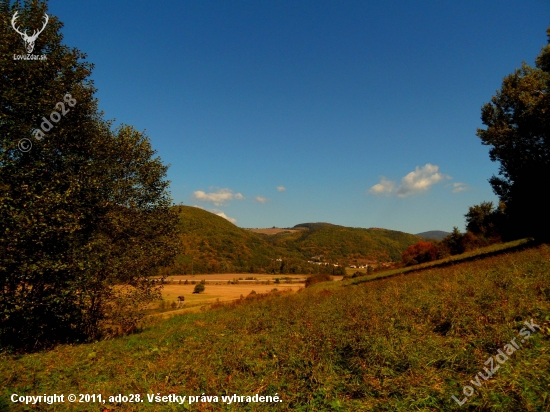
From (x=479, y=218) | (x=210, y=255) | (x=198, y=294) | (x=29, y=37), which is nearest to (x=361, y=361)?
(x=29, y=37)

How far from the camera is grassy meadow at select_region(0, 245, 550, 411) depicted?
20.3 feet

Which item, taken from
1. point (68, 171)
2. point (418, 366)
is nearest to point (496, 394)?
point (418, 366)

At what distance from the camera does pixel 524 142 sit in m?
23.8

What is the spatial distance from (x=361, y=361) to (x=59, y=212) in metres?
13.6

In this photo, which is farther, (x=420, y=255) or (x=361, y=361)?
(x=420, y=255)

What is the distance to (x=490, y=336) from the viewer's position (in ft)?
23.9

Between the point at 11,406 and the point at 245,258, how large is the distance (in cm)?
18921

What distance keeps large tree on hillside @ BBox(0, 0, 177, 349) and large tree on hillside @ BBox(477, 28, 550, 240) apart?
28471mm

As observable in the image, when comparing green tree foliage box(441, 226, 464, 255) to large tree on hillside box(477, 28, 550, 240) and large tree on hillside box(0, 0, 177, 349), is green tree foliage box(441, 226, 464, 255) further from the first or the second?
large tree on hillside box(0, 0, 177, 349)

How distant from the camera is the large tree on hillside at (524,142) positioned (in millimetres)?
21297

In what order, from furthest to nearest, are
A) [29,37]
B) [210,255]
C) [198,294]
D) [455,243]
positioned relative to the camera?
1. [210,255]
2. [198,294]
3. [455,243]
4. [29,37]

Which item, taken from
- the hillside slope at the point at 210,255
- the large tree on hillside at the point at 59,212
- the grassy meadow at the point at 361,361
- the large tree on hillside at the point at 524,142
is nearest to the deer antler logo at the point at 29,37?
the large tree on hillside at the point at 59,212

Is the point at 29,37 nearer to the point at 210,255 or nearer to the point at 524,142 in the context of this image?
the point at 524,142

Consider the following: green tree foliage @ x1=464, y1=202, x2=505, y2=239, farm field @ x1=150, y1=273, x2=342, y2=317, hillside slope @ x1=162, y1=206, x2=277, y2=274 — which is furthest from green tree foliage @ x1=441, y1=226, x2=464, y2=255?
hillside slope @ x1=162, y1=206, x2=277, y2=274
